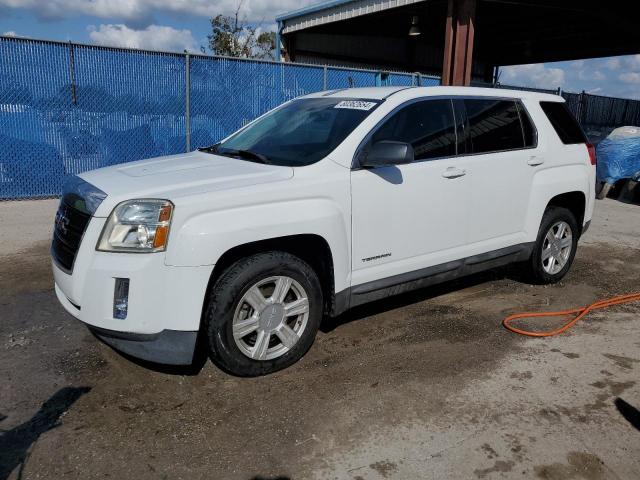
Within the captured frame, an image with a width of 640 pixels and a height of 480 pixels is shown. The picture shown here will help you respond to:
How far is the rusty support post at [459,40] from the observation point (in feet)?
40.3

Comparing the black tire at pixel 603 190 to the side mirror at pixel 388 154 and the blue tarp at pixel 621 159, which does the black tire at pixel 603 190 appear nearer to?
the blue tarp at pixel 621 159

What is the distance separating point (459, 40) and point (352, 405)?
36.3 ft

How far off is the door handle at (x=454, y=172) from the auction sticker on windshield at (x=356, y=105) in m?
0.77

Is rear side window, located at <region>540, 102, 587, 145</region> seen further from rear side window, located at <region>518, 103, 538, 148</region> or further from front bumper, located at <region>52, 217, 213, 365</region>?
front bumper, located at <region>52, 217, 213, 365</region>

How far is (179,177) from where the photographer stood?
3461 mm

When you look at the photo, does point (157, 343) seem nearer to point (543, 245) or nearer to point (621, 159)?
point (543, 245)

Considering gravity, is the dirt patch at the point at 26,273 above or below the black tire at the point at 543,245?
below

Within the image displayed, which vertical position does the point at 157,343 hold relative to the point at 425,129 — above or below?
below

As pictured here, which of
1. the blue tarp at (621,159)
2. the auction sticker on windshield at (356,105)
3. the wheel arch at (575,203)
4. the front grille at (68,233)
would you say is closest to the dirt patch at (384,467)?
the front grille at (68,233)

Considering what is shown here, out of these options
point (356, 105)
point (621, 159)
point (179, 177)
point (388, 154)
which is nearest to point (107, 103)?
point (356, 105)

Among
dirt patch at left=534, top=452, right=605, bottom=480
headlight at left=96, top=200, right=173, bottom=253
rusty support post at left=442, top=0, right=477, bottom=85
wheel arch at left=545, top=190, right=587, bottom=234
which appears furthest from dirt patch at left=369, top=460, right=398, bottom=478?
rusty support post at left=442, top=0, right=477, bottom=85

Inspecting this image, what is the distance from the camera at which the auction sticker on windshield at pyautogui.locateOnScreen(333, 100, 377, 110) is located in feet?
13.4

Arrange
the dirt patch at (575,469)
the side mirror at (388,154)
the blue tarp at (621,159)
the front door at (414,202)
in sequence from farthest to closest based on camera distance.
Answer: the blue tarp at (621,159) → the front door at (414,202) → the side mirror at (388,154) → the dirt patch at (575,469)

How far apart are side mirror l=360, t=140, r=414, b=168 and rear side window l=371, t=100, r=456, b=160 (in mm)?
236
